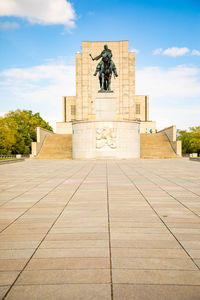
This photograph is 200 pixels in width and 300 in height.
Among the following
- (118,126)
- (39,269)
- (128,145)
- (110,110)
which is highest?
(110,110)

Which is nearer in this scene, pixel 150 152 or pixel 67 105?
pixel 150 152

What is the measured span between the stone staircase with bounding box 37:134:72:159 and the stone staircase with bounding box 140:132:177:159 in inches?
392

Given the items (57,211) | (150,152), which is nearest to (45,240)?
(57,211)

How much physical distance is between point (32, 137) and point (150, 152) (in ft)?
92.4

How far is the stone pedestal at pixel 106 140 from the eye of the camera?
26.2 m

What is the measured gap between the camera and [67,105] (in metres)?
66.3

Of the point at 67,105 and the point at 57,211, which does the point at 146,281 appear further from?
the point at 67,105

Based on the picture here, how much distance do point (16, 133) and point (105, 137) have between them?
24769 mm

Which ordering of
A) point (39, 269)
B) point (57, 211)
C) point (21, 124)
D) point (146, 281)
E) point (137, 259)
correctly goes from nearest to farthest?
point (146, 281), point (39, 269), point (137, 259), point (57, 211), point (21, 124)

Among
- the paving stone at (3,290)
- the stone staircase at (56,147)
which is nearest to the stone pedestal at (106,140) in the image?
the stone staircase at (56,147)

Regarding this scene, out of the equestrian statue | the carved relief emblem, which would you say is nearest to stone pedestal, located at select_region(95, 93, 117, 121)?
the equestrian statue

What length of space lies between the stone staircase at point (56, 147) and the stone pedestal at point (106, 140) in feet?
18.2

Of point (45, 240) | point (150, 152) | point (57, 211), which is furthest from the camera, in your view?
point (150, 152)

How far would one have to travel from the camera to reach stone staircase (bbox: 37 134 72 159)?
3390 cm
